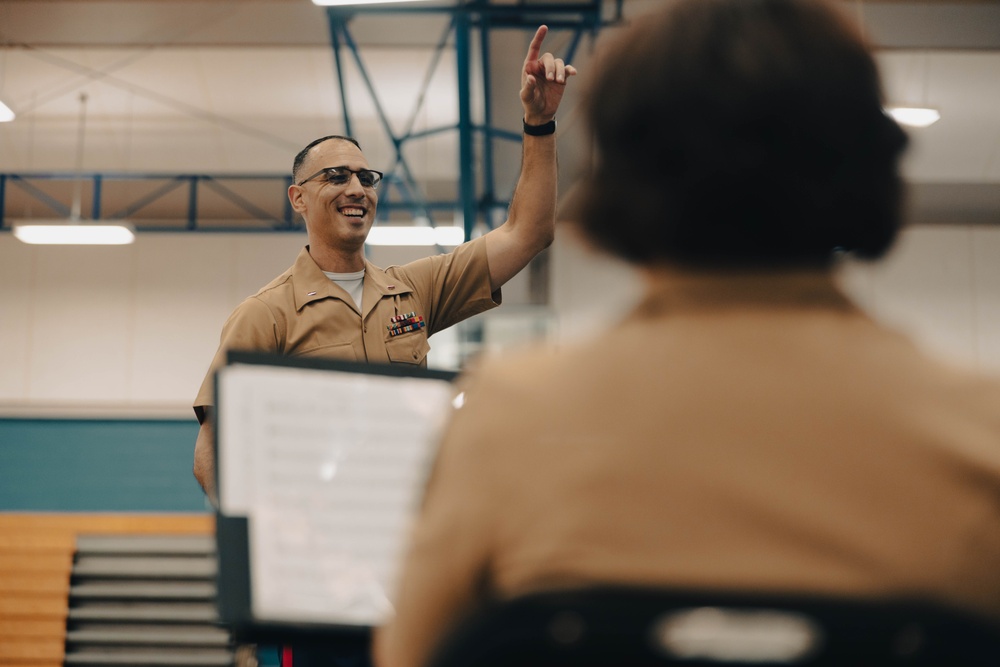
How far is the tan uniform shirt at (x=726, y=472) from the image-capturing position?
1.91 feet

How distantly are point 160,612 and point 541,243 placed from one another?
20.0ft

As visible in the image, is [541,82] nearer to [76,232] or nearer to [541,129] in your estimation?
[541,129]

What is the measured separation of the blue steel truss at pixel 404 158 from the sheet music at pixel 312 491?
19.0ft

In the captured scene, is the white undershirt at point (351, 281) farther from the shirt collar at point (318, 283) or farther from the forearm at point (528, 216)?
the forearm at point (528, 216)

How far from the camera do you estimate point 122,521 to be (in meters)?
7.70

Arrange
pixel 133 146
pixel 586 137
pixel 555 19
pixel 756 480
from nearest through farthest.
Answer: pixel 756 480 < pixel 586 137 < pixel 555 19 < pixel 133 146

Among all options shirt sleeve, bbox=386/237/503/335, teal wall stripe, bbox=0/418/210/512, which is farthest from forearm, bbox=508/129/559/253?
teal wall stripe, bbox=0/418/210/512

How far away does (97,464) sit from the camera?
10859mm

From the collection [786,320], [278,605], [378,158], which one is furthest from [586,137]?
[378,158]

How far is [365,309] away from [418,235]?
7.05 meters

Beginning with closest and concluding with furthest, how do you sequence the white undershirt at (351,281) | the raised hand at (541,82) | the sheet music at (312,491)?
the sheet music at (312,491), the raised hand at (541,82), the white undershirt at (351,281)

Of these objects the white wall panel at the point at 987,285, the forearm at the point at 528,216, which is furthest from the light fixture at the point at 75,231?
the white wall panel at the point at 987,285

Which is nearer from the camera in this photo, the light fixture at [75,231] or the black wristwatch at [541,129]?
the black wristwatch at [541,129]

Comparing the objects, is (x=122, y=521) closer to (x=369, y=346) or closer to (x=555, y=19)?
(x=555, y=19)
